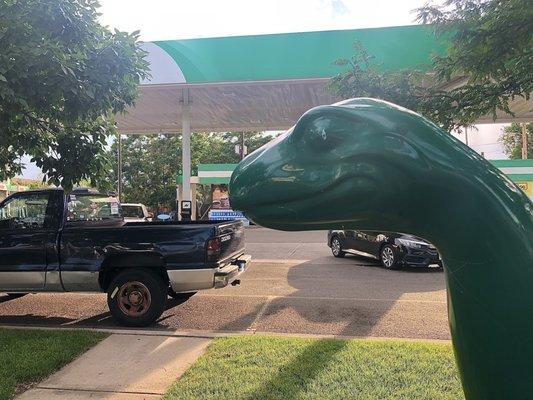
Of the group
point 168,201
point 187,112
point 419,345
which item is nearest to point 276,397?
point 419,345

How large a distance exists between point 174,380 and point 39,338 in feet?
6.65

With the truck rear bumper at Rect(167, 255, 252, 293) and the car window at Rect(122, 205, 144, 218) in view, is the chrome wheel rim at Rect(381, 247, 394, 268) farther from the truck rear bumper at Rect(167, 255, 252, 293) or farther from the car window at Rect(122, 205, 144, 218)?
the car window at Rect(122, 205, 144, 218)

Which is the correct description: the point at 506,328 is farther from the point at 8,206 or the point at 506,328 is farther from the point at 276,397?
the point at 8,206

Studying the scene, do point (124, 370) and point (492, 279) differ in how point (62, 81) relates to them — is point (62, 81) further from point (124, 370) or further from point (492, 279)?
point (492, 279)

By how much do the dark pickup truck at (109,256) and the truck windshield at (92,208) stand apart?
0.07 ft

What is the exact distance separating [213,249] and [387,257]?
645cm

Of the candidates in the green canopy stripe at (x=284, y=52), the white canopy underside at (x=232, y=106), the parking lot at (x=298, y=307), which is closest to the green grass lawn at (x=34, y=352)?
the parking lot at (x=298, y=307)

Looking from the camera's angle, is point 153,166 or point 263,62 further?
point 153,166

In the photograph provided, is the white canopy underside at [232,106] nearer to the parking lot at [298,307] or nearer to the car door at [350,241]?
the car door at [350,241]

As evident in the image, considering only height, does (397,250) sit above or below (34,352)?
above

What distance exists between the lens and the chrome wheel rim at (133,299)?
253 inches

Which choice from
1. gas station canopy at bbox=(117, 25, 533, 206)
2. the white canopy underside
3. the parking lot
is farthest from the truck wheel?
the white canopy underside

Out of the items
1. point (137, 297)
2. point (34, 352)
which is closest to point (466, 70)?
point (34, 352)

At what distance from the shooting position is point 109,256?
21.1ft
